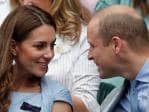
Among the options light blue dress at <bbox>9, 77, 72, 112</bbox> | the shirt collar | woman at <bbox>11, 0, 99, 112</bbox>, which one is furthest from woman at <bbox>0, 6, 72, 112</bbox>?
the shirt collar

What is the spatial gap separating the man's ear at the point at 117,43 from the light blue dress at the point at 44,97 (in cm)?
40

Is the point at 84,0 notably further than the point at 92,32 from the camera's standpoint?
Yes

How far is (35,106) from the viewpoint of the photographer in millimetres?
2844

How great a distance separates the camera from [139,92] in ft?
8.54

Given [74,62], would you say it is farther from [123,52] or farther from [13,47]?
[123,52]

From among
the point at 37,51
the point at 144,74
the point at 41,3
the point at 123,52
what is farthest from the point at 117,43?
the point at 41,3

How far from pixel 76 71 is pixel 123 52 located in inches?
24.5

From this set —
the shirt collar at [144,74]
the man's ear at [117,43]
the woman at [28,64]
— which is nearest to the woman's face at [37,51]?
the woman at [28,64]

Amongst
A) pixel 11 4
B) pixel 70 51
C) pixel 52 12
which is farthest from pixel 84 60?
pixel 11 4

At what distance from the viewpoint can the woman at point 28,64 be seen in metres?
2.88

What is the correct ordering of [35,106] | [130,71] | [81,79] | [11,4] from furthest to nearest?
[11,4]
[81,79]
[35,106]
[130,71]

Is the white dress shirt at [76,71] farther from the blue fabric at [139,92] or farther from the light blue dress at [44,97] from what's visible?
the blue fabric at [139,92]

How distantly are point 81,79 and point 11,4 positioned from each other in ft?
2.12

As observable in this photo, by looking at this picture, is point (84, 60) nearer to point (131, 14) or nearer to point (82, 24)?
point (82, 24)
